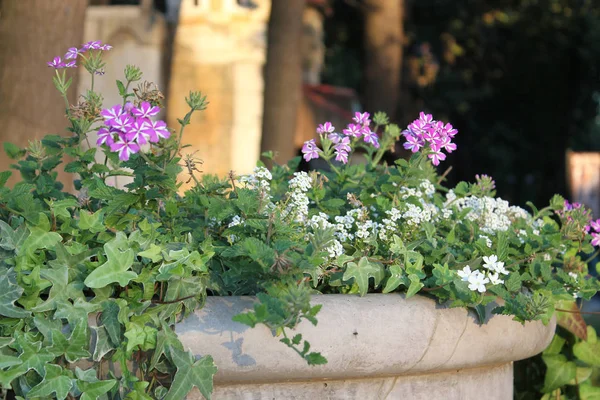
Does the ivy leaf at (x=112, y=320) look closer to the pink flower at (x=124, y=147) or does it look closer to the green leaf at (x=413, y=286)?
the pink flower at (x=124, y=147)

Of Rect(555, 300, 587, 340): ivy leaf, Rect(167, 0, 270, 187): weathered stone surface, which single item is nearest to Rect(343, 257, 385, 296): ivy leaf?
Rect(555, 300, 587, 340): ivy leaf

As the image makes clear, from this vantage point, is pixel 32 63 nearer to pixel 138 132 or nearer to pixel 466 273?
pixel 138 132

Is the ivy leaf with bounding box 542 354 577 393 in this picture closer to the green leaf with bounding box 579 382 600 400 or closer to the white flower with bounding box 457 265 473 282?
the green leaf with bounding box 579 382 600 400

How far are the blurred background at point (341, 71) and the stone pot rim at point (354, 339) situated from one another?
2324 millimetres

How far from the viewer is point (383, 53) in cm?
1066

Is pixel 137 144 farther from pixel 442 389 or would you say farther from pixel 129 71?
pixel 442 389

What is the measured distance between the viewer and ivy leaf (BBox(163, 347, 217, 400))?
5.87 feet

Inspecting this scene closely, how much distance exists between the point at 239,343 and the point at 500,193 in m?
18.7

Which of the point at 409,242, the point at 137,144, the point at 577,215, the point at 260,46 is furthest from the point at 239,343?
the point at 260,46

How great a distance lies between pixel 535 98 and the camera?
1969cm

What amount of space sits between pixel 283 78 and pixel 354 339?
533 centimetres

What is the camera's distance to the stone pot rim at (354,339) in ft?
6.05

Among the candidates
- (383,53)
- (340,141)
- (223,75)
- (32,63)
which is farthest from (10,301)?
(223,75)

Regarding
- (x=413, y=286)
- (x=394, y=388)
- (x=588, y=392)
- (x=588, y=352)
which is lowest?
(x=588, y=392)
